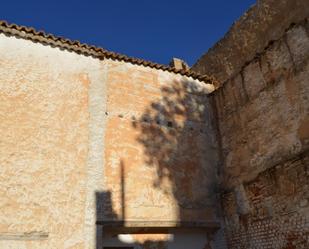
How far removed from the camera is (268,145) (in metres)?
7.80

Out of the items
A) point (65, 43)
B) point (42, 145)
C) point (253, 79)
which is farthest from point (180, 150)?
point (65, 43)

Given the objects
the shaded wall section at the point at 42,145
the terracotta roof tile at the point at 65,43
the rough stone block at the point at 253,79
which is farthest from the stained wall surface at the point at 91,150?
the rough stone block at the point at 253,79

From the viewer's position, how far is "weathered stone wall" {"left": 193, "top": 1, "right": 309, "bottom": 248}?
22.6 feet

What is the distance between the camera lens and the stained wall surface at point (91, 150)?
21.9ft

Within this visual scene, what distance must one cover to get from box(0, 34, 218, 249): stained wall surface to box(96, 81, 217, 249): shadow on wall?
0.03 m

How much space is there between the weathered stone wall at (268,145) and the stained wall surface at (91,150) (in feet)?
2.06

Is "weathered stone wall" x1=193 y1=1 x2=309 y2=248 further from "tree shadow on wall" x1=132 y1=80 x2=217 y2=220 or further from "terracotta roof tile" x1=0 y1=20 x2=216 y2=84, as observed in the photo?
→ "terracotta roof tile" x1=0 y1=20 x2=216 y2=84

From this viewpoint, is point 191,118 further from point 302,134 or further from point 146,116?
point 302,134

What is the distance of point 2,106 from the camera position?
7070mm

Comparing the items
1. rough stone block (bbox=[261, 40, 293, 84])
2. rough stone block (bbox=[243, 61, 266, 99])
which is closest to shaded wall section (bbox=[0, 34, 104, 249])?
rough stone block (bbox=[243, 61, 266, 99])

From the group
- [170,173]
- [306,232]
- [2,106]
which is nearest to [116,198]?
[170,173]

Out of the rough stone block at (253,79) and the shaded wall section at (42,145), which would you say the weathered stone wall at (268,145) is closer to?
the rough stone block at (253,79)

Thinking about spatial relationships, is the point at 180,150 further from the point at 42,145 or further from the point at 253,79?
the point at 42,145

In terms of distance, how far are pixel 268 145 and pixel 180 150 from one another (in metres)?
2.16
